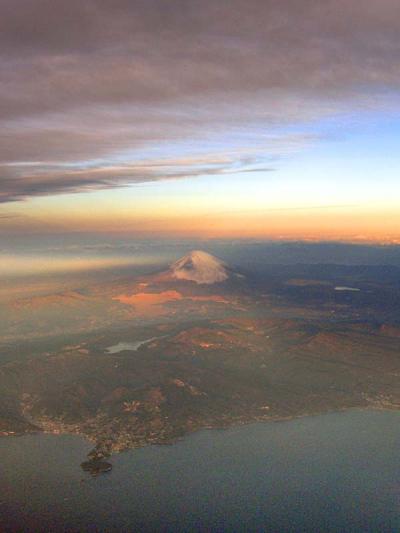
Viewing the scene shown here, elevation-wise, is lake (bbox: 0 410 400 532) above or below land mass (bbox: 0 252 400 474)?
below

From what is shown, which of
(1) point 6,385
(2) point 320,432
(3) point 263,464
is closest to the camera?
(3) point 263,464

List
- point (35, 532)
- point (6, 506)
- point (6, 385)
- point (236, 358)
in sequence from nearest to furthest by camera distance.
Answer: point (35, 532) < point (6, 506) < point (6, 385) < point (236, 358)

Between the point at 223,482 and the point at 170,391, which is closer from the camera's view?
the point at 223,482

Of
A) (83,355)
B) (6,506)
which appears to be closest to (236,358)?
(83,355)

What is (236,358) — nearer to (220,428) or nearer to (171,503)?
(220,428)

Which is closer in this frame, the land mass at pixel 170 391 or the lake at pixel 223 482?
the lake at pixel 223 482

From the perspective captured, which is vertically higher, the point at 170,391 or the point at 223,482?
the point at 170,391

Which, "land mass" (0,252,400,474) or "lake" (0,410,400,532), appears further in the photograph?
"land mass" (0,252,400,474)

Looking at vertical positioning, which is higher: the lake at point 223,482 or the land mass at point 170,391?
the land mass at point 170,391
